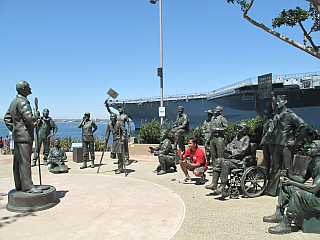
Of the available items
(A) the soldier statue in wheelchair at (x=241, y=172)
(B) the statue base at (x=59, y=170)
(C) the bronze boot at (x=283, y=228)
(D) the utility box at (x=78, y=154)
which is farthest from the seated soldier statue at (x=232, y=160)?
(D) the utility box at (x=78, y=154)

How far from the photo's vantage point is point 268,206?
7832 mm

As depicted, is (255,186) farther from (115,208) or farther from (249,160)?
(115,208)

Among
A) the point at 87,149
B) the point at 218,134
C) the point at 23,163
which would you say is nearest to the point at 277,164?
the point at 218,134

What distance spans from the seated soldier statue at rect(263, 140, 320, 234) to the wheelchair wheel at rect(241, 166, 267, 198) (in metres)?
2.29

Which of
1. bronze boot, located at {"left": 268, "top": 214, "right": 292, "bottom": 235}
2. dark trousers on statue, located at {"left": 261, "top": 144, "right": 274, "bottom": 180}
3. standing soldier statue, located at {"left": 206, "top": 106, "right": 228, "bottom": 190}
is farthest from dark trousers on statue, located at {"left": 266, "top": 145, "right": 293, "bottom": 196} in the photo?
bronze boot, located at {"left": 268, "top": 214, "right": 292, "bottom": 235}

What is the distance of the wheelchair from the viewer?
856 centimetres

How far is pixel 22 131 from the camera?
7.97 meters

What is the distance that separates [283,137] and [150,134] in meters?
10.8

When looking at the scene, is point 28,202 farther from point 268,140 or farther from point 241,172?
point 268,140

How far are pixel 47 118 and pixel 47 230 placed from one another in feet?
30.1

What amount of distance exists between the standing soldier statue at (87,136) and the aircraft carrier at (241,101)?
713cm

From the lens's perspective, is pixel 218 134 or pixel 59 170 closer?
pixel 218 134

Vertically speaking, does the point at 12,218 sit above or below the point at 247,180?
below

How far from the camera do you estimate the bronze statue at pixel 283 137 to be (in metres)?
8.17
